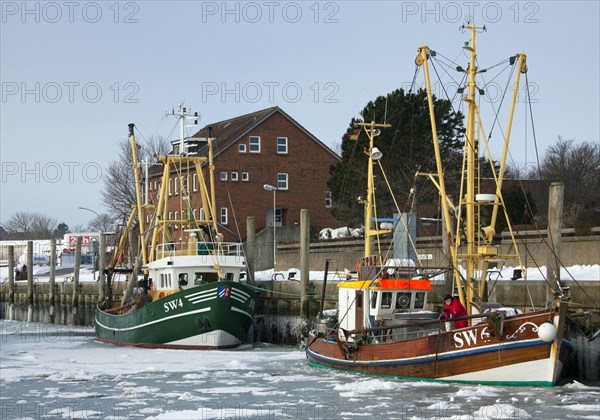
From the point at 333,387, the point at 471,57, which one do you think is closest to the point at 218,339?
the point at 333,387

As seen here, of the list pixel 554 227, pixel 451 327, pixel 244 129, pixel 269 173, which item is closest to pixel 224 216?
pixel 269 173

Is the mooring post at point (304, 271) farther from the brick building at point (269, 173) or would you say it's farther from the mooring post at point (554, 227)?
the brick building at point (269, 173)

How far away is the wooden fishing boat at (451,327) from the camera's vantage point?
20938mm

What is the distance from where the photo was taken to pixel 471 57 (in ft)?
80.5

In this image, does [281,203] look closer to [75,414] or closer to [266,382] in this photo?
[266,382]

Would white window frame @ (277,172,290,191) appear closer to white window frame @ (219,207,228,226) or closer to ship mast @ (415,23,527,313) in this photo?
white window frame @ (219,207,228,226)

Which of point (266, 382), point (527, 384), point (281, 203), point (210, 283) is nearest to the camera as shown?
point (527, 384)

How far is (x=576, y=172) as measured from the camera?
6278 centimetres

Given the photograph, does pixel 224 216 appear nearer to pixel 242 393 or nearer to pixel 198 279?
pixel 198 279

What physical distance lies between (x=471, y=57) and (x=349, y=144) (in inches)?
978

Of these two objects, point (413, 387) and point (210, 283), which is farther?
point (210, 283)

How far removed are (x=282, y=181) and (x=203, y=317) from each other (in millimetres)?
31718

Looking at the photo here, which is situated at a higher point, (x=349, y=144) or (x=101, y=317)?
(x=349, y=144)

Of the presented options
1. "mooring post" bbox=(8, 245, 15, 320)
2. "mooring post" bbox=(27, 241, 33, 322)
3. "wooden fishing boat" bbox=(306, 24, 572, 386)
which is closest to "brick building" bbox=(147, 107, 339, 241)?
"mooring post" bbox=(27, 241, 33, 322)
